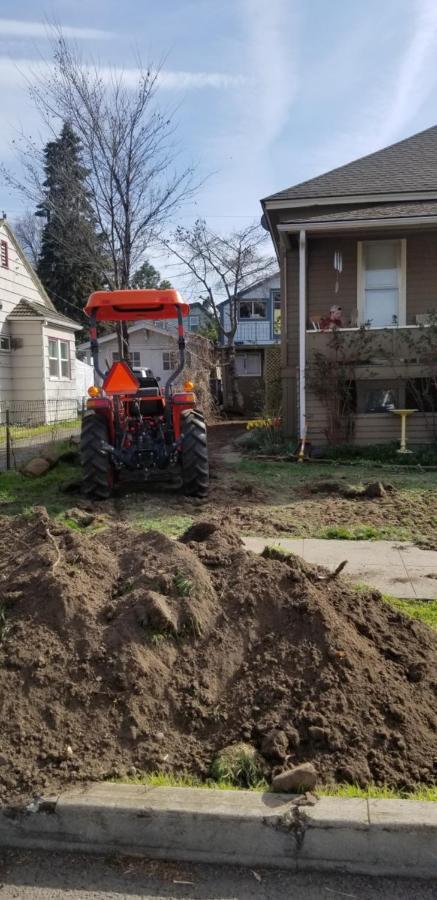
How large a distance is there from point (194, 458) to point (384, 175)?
32.3 ft

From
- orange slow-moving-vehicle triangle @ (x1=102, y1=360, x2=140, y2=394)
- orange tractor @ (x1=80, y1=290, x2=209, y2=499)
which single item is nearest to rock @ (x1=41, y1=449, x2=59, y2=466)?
orange tractor @ (x1=80, y1=290, x2=209, y2=499)

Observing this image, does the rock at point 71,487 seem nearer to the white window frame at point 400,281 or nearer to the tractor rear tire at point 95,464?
the tractor rear tire at point 95,464

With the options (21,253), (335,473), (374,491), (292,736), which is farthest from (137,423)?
(21,253)

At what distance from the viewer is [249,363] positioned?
118ft

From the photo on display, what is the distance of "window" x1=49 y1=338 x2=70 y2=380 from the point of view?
22312 mm

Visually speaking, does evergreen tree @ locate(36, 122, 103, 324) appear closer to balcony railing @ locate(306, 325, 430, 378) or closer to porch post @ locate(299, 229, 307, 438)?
porch post @ locate(299, 229, 307, 438)

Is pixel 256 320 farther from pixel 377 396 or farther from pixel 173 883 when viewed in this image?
pixel 173 883

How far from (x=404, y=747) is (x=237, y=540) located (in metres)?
2.32

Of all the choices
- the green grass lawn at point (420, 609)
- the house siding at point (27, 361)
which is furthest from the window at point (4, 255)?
the green grass lawn at point (420, 609)

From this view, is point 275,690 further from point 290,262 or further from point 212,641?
point 290,262

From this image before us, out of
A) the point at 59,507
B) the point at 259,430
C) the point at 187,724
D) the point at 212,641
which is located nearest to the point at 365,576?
the point at 212,641

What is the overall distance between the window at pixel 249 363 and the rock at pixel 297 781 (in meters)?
33.0

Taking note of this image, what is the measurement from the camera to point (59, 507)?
8.36 meters

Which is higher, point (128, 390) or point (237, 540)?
point (128, 390)
